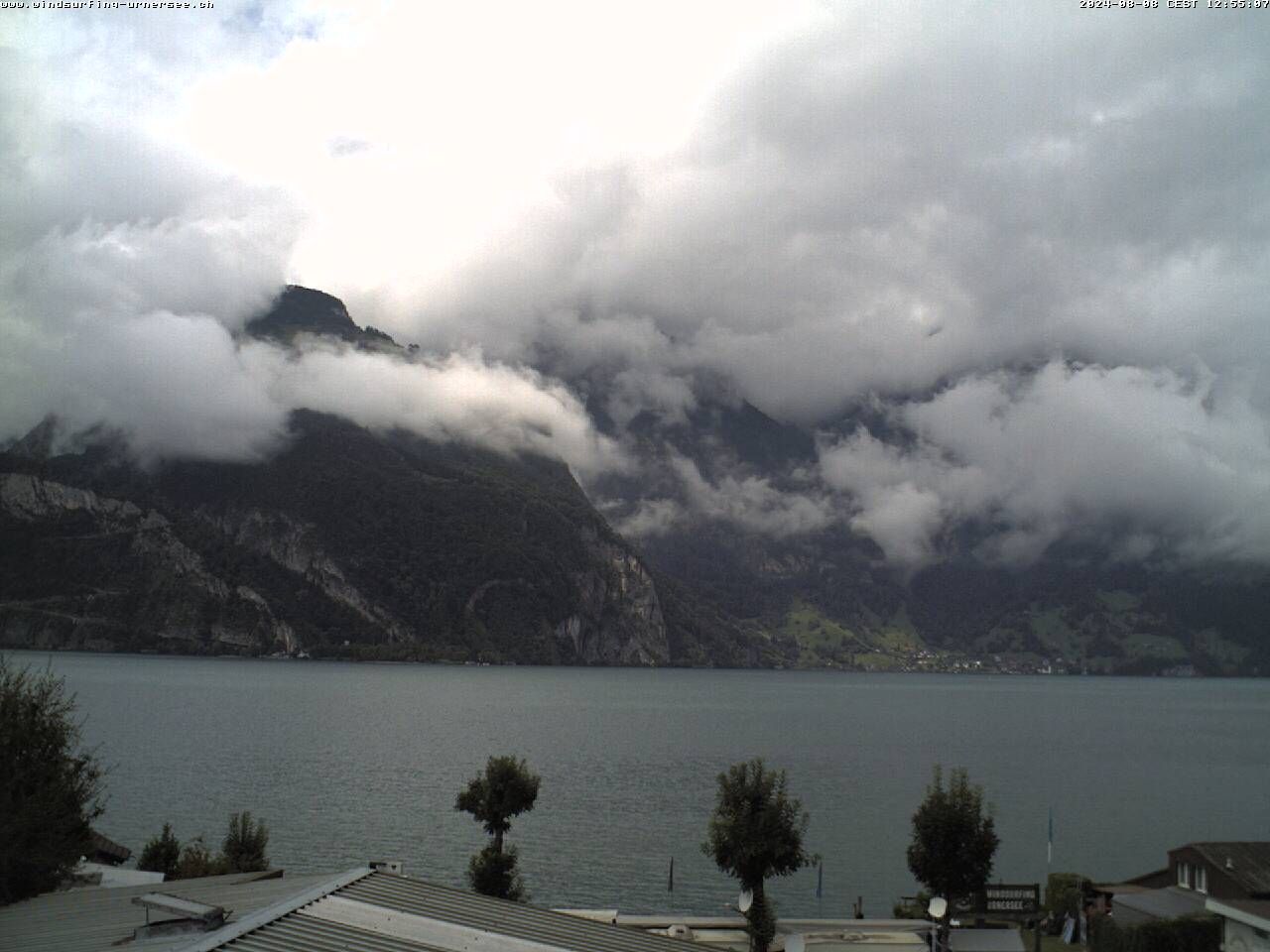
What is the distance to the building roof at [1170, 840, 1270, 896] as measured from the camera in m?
41.2

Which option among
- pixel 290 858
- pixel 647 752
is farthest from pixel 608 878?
pixel 647 752

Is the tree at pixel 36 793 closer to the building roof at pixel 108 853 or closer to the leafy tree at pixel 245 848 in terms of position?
the leafy tree at pixel 245 848

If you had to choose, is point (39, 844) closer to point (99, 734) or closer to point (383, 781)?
point (383, 781)

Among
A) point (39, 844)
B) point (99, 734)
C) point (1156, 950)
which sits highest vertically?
point (39, 844)

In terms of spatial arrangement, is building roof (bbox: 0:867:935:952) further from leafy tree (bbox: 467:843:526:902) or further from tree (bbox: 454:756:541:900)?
tree (bbox: 454:756:541:900)

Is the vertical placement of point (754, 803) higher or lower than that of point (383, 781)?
higher

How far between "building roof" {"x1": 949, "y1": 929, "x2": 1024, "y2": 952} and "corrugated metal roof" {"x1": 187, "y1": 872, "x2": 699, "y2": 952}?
23798 mm

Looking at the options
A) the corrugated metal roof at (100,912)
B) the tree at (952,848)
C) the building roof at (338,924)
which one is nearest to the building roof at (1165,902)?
the tree at (952,848)

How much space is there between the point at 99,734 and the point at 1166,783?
131 m

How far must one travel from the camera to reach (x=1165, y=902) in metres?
43.2

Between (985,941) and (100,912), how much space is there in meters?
32.1

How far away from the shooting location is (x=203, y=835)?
236 ft

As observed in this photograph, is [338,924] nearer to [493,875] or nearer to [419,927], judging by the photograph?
[419,927]

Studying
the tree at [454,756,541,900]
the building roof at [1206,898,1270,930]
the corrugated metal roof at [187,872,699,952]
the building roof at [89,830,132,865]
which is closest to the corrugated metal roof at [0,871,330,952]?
the corrugated metal roof at [187,872,699,952]
